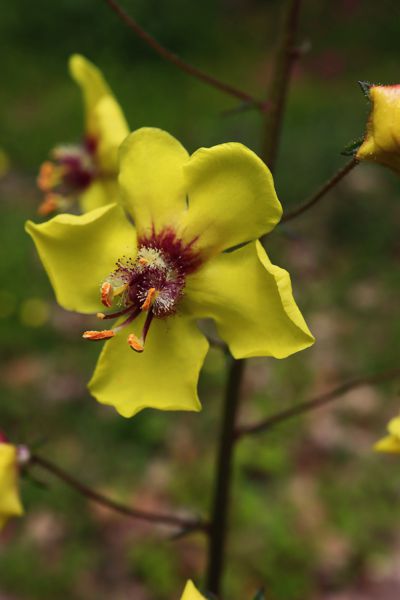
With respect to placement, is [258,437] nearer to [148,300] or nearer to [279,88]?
[279,88]

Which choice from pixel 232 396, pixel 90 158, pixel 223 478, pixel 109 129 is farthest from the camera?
pixel 90 158

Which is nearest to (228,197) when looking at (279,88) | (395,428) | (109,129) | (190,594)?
(279,88)

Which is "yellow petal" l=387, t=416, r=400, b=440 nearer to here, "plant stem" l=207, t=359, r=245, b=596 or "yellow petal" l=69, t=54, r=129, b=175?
"plant stem" l=207, t=359, r=245, b=596

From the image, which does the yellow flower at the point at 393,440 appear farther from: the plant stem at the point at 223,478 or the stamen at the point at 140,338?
the stamen at the point at 140,338

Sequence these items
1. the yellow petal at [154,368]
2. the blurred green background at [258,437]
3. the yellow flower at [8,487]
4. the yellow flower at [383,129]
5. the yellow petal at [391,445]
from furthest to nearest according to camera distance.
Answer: the blurred green background at [258,437] → the yellow flower at [8,487] → the yellow petal at [391,445] → the yellow petal at [154,368] → the yellow flower at [383,129]

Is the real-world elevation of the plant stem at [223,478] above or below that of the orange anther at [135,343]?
below

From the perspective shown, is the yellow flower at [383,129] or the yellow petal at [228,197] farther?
the yellow petal at [228,197]

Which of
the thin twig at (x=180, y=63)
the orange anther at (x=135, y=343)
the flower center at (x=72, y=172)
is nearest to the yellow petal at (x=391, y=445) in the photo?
the orange anther at (x=135, y=343)
